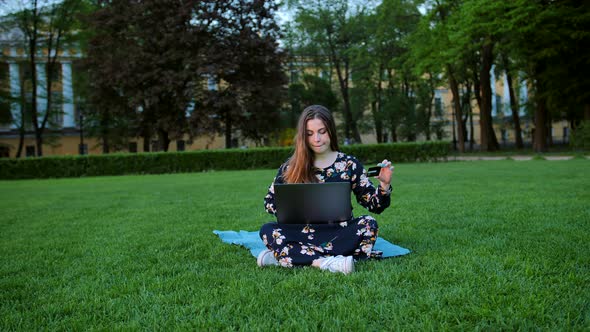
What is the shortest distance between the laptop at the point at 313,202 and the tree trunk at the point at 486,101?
81.4 feet

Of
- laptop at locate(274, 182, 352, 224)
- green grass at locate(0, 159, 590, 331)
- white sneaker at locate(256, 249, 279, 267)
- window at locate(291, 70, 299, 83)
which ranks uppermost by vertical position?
window at locate(291, 70, 299, 83)

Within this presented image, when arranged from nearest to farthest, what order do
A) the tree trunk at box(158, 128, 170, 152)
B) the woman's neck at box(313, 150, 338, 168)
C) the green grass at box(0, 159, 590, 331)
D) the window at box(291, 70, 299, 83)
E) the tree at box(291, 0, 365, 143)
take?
the green grass at box(0, 159, 590, 331)
the woman's neck at box(313, 150, 338, 168)
the tree trunk at box(158, 128, 170, 152)
the tree at box(291, 0, 365, 143)
the window at box(291, 70, 299, 83)

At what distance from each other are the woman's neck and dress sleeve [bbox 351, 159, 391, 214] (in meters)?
0.17

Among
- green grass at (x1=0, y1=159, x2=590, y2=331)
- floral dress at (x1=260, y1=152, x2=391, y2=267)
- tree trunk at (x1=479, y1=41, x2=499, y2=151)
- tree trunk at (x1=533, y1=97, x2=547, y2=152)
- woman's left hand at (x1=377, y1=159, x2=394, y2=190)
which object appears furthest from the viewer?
tree trunk at (x1=479, y1=41, x2=499, y2=151)

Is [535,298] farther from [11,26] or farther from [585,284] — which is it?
[11,26]

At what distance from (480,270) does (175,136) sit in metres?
23.4

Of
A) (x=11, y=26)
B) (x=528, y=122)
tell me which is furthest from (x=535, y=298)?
(x=528, y=122)

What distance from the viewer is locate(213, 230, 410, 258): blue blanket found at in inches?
143

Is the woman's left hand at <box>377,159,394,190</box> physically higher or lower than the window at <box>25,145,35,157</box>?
lower

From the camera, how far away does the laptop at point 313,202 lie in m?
2.99

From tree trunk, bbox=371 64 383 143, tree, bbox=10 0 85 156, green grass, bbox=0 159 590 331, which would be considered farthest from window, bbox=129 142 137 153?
green grass, bbox=0 159 590 331

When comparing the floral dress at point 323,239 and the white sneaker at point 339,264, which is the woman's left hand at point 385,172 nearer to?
the floral dress at point 323,239

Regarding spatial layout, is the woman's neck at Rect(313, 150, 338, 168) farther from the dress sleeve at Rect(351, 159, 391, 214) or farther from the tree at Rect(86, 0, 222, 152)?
the tree at Rect(86, 0, 222, 152)

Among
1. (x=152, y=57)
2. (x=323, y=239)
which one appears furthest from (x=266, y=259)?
(x=152, y=57)
